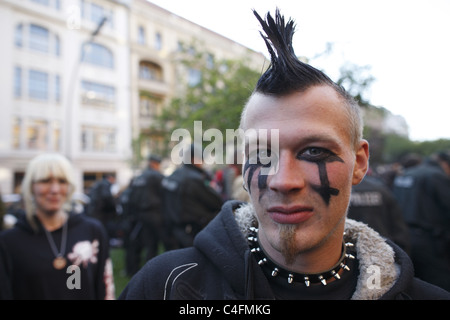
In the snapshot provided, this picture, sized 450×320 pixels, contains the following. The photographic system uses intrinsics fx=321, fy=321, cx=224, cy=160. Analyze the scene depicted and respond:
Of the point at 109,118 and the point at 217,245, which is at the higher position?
the point at 109,118

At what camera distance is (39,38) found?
18469mm

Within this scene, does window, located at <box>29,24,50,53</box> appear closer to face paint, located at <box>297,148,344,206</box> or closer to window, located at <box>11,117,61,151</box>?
window, located at <box>11,117,61,151</box>

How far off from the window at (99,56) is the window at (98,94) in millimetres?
1356

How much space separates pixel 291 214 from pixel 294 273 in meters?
0.24

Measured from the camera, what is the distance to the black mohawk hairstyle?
1077mm

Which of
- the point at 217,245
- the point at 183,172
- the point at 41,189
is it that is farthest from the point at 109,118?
the point at 217,245

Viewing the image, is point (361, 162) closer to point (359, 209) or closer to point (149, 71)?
point (359, 209)

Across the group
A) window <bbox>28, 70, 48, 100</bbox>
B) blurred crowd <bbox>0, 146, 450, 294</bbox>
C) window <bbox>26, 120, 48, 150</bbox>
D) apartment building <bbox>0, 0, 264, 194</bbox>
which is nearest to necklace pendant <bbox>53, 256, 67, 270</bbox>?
blurred crowd <bbox>0, 146, 450, 294</bbox>

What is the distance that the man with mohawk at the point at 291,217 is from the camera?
3.46 feet

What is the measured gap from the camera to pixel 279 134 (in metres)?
1.07
